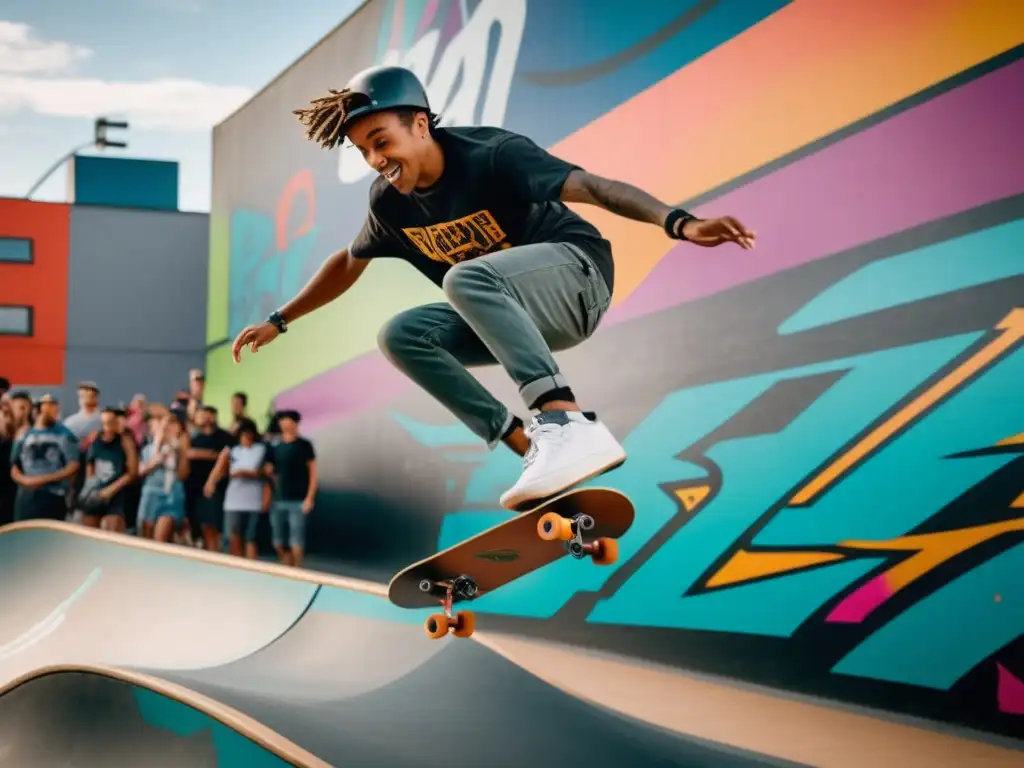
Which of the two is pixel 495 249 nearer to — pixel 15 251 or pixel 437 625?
pixel 437 625

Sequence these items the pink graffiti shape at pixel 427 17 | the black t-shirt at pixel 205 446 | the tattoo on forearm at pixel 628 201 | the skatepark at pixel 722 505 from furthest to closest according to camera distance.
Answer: the black t-shirt at pixel 205 446 < the pink graffiti shape at pixel 427 17 < the skatepark at pixel 722 505 < the tattoo on forearm at pixel 628 201

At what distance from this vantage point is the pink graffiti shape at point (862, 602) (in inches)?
179

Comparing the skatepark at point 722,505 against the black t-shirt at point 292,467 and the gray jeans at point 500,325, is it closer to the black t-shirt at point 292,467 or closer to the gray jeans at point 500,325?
the gray jeans at point 500,325

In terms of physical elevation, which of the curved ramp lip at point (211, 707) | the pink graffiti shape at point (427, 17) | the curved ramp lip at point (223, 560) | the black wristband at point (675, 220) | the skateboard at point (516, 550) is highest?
the pink graffiti shape at point (427, 17)

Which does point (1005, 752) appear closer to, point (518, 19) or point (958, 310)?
point (958, 310)

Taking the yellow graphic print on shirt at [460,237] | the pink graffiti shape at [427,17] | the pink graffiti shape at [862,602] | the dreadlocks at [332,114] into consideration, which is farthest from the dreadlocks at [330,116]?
the pink graffiti shape at [427,17]

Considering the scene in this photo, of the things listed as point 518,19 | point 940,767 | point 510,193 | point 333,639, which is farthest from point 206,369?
point 940,767

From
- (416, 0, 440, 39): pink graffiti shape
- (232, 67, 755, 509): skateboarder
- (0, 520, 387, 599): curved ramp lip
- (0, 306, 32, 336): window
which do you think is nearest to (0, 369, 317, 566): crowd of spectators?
(0, 520, 387, 599): curved ramp lip

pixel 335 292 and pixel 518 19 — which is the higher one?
pixel 518 19

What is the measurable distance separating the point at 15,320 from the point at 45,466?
23.2 ft

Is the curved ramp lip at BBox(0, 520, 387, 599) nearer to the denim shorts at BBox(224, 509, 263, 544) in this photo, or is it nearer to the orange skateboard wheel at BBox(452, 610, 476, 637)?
the orange skateboard wheel at BBox(452, 610, 476, 637)

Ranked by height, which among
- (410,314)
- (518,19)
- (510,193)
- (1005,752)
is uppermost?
(518,19)

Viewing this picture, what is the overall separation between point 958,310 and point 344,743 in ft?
10.3

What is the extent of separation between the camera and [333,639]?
193 inches
